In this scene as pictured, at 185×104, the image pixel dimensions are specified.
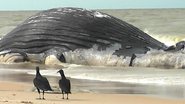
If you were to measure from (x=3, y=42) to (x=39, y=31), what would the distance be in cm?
152

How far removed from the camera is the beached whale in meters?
17.7

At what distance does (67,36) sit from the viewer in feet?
59.0

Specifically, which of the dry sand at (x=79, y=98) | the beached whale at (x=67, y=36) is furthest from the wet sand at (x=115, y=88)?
the beached whale at (x=67, y=36)

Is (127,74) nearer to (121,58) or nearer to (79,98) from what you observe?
(121,58)

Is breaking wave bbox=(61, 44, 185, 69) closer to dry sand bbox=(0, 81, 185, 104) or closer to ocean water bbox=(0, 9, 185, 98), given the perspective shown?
ocean water bbox=(0, 9, 185, 98)

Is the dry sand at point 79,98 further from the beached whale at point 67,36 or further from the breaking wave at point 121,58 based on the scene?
the beached whale at point 67,36

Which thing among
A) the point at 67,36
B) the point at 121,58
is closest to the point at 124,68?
the point at 121,58

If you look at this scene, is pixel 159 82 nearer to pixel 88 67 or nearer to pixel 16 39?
pixel 88 67

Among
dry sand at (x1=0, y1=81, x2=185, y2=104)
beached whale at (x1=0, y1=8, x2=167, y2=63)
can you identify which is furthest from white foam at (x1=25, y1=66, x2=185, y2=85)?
dry sand at (x1=0, y1=81, x2=185, y2=104)

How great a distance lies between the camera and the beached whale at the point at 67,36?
17672 millimetres

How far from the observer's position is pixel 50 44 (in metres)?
18.0

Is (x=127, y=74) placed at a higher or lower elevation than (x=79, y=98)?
lower

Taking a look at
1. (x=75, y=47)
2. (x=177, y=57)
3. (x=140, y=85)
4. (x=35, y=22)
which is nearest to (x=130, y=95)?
(x=140, y=85)

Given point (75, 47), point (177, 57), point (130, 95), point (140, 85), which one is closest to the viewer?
point (130, 95)
